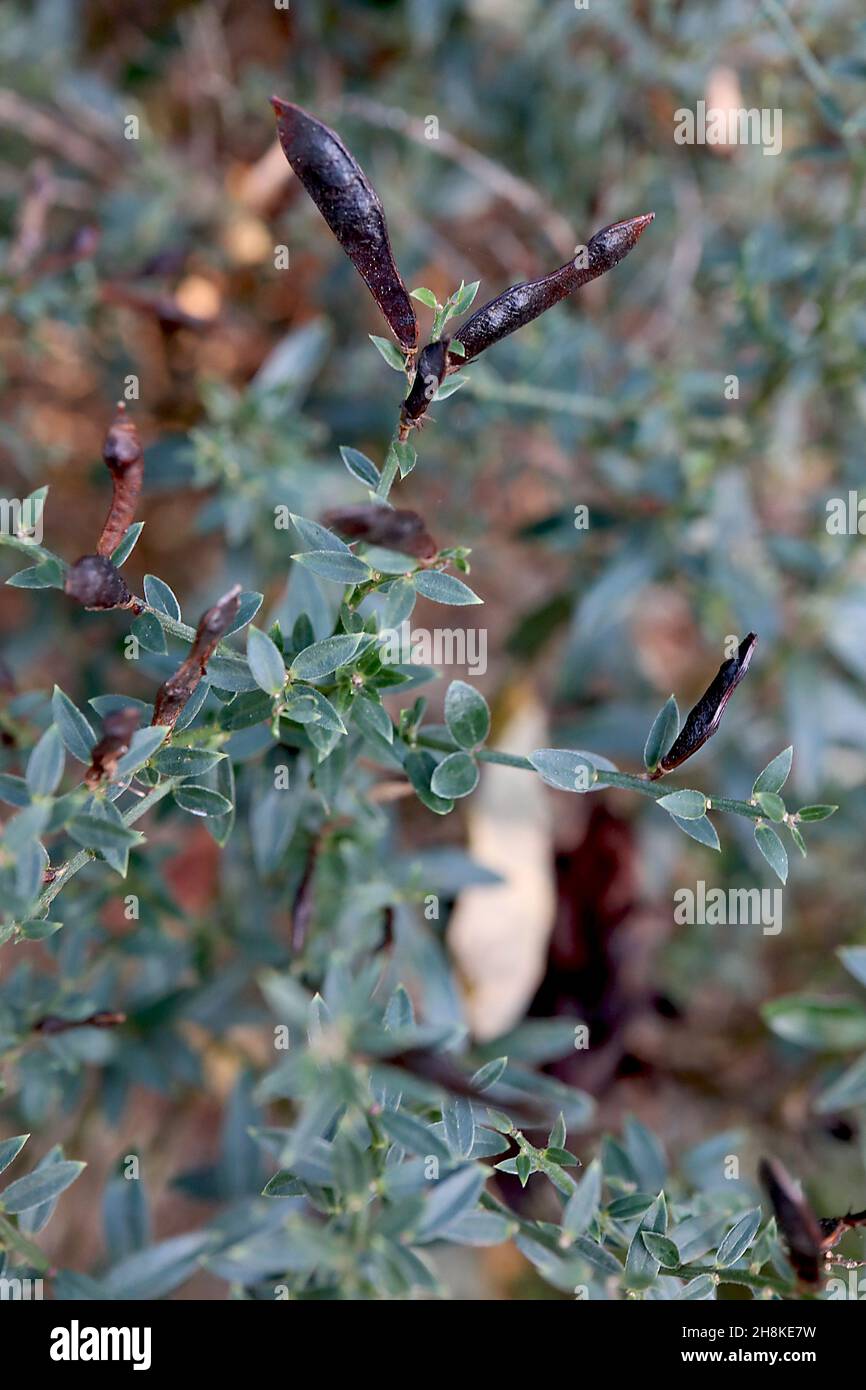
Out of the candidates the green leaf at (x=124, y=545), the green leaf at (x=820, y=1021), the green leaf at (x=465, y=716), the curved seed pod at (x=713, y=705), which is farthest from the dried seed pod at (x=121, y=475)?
the green leaf at (x=820, y=1021)

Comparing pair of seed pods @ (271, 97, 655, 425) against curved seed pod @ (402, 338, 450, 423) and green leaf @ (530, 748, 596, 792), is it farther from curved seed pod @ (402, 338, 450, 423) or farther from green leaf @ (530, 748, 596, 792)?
green leaf @ (530, 748, 596, 792)

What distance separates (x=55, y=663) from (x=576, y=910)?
3.94 ft

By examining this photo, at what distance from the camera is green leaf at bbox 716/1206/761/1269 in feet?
3.34

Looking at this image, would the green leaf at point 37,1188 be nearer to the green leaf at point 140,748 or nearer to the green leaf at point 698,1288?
the green leaf at point 140,748

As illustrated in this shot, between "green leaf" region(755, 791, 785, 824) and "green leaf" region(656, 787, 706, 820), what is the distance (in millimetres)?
53

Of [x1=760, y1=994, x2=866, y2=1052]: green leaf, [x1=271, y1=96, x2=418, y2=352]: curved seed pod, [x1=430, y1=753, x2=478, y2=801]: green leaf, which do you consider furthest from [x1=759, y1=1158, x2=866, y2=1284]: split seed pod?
[x1=271, y1=96, x2=418, y2=352]: curved seed pod

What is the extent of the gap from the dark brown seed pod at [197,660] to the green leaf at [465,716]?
0.24m

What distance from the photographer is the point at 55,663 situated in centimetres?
229

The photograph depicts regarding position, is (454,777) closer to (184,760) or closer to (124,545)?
(184,760)

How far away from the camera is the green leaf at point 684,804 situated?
958 millimetres

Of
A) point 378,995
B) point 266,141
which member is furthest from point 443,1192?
point 266,141

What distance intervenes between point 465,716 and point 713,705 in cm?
25

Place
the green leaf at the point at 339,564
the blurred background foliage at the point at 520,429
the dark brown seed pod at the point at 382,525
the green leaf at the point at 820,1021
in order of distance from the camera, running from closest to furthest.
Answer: the dark brown seed pod at the point at 382,525 < the green leaf at the point at 339,564 < the green leaf at the point at 820,1021 < the blurred background foliage at the point at 520,429

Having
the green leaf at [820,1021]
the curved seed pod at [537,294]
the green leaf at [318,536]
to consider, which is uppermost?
the curved seed pod at [537,294]
